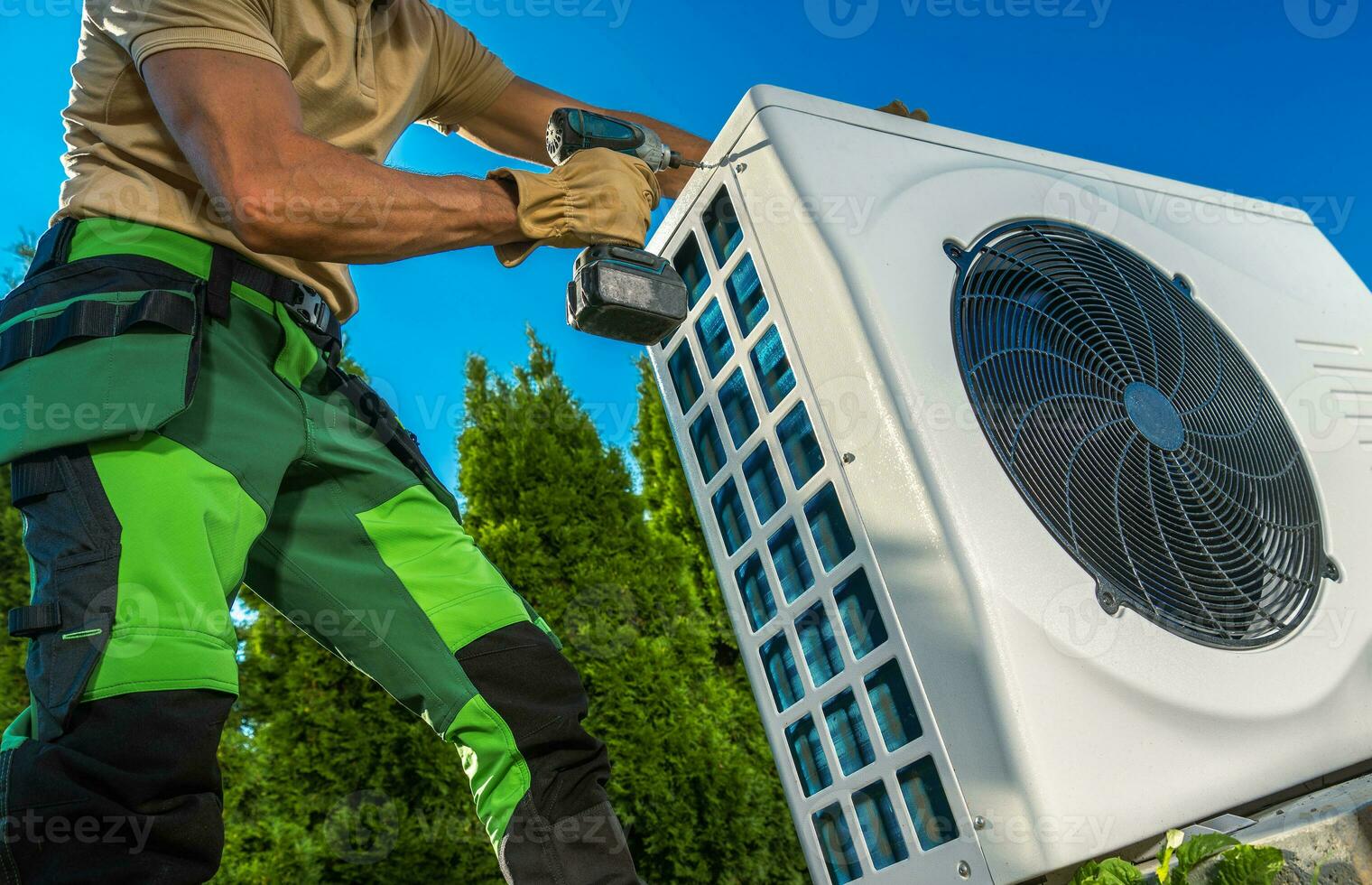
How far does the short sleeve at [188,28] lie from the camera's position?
1.07 meters

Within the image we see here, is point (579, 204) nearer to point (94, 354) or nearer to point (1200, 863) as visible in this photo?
point (94, 354)

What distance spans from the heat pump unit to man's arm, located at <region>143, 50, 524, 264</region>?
71 cm

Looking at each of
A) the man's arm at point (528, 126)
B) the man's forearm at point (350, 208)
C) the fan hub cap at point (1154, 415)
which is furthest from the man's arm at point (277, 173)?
the fan hub cap at point (1154, 415)

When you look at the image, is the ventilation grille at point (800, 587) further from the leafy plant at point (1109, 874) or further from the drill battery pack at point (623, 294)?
the drill battery pack at point (623, 294)

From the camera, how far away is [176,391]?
39.8 inches

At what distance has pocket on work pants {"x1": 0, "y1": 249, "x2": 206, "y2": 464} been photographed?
978mm

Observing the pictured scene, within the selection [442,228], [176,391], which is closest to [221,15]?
[442,228]

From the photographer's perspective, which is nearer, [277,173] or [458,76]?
[277,173]

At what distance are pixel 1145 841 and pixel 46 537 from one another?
1423mm

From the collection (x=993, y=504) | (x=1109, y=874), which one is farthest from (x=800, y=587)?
(x=1109, y=874)

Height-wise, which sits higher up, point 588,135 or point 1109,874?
point 588,135

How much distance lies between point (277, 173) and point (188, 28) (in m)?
0.21

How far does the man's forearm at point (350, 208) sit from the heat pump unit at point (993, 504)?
0.62 meters

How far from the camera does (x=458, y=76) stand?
5.85ft
